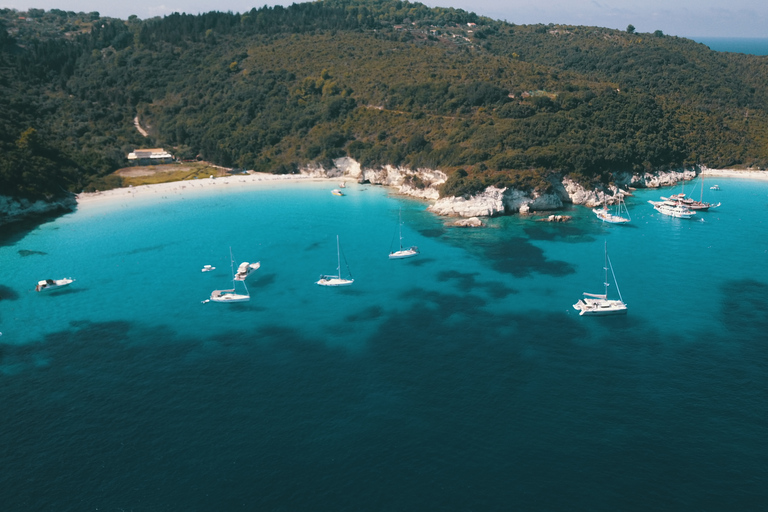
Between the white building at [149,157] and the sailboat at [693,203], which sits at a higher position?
the white building at [149,157]

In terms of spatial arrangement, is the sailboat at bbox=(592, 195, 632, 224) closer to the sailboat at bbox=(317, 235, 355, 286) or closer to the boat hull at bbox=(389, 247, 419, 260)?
the boat hull at bbox=(389, 247, 419, 260)

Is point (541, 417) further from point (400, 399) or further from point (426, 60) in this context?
point (426, 60)

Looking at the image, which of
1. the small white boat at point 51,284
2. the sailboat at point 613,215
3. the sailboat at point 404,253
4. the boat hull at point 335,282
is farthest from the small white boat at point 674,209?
the small white boat at point 51,284

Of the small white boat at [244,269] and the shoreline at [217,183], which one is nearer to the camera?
the small white boat at [244,269]

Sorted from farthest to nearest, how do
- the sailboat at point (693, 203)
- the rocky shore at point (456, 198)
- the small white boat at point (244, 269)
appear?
the sailboat at point (693, 203)
the rocky shore at point (456, 198)
the small white boat at point (244, 269)

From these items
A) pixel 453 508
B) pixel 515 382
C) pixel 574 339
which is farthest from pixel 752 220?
pixel 453 508

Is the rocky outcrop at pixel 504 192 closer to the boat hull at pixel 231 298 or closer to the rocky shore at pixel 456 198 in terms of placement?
the rocky shore at pixel 456 198
